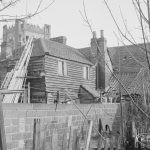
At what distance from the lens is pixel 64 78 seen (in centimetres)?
2116

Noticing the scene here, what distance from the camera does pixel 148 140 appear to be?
361 inches

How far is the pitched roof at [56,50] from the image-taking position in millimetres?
20125

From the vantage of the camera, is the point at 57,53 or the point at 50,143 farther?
the point at 57,53

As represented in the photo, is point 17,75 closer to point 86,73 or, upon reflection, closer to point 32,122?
point 86,73

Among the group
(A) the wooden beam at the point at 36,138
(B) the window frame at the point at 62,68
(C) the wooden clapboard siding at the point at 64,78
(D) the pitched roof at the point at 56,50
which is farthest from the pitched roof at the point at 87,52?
(A) the wooden beam at the point at 36,138

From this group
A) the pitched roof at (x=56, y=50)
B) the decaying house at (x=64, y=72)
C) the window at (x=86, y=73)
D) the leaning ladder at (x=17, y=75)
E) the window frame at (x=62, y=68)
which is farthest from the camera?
the window at (x=86, y=73)

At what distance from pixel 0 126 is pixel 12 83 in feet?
49.8

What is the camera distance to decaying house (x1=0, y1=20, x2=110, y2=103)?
19609mm

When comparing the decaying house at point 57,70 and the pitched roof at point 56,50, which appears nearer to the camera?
the decaying house at point 57,70

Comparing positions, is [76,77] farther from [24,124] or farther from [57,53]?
[24,124]

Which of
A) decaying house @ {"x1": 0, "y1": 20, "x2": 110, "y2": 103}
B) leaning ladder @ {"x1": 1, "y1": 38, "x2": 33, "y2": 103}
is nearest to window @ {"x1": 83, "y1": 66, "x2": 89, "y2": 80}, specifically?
decaying house @ {"x1": 0, "y1": 20, "x2": 110, "y2": 103}

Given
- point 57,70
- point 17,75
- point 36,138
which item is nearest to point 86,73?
point 57,70

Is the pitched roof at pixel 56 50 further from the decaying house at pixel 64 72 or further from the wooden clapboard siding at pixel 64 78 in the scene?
the wooden clapboard siding at pixel 64 78

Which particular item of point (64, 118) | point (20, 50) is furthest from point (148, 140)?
point (20, 50)
